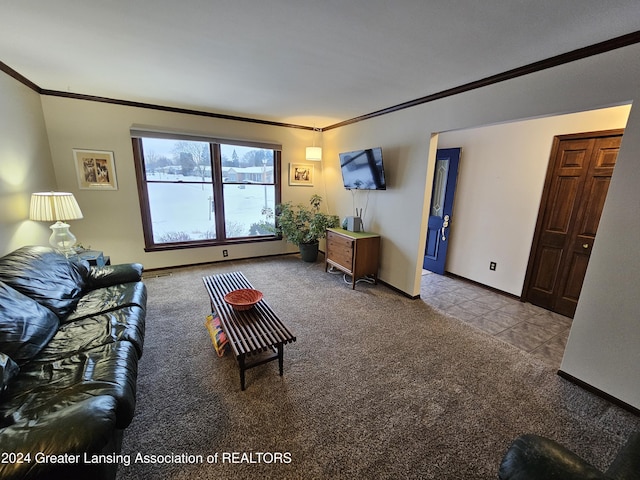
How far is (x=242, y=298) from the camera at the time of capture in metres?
2.23

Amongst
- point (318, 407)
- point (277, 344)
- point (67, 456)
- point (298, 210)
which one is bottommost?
point (318, 407)

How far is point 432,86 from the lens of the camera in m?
2.70

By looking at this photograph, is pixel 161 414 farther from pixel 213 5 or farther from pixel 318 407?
pixel 213 5

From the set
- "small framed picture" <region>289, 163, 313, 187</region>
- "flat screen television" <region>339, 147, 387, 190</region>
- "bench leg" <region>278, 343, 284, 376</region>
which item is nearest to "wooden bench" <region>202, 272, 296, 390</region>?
"bench leg" <region>278, 343, 284, 376</region>

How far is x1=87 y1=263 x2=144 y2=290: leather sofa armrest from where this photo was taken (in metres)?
2.47

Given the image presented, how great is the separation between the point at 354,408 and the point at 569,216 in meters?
3.19

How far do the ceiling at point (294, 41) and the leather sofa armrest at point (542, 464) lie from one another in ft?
6.91

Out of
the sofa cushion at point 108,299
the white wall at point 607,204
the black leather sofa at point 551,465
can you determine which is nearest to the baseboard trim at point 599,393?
the white wall at point 607,204

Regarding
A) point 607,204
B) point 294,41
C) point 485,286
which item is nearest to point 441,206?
point 485,286

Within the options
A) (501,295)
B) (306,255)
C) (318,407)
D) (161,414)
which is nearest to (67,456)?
(161,414)

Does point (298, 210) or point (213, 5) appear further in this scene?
point (298, 210)

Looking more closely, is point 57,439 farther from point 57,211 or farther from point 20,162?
point 20,162

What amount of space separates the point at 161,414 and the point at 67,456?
31.0 inches

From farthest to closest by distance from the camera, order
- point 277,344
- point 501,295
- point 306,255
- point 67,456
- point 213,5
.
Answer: point 306,255, point 501,295, point 277,344, point 213,5, point 67,456
